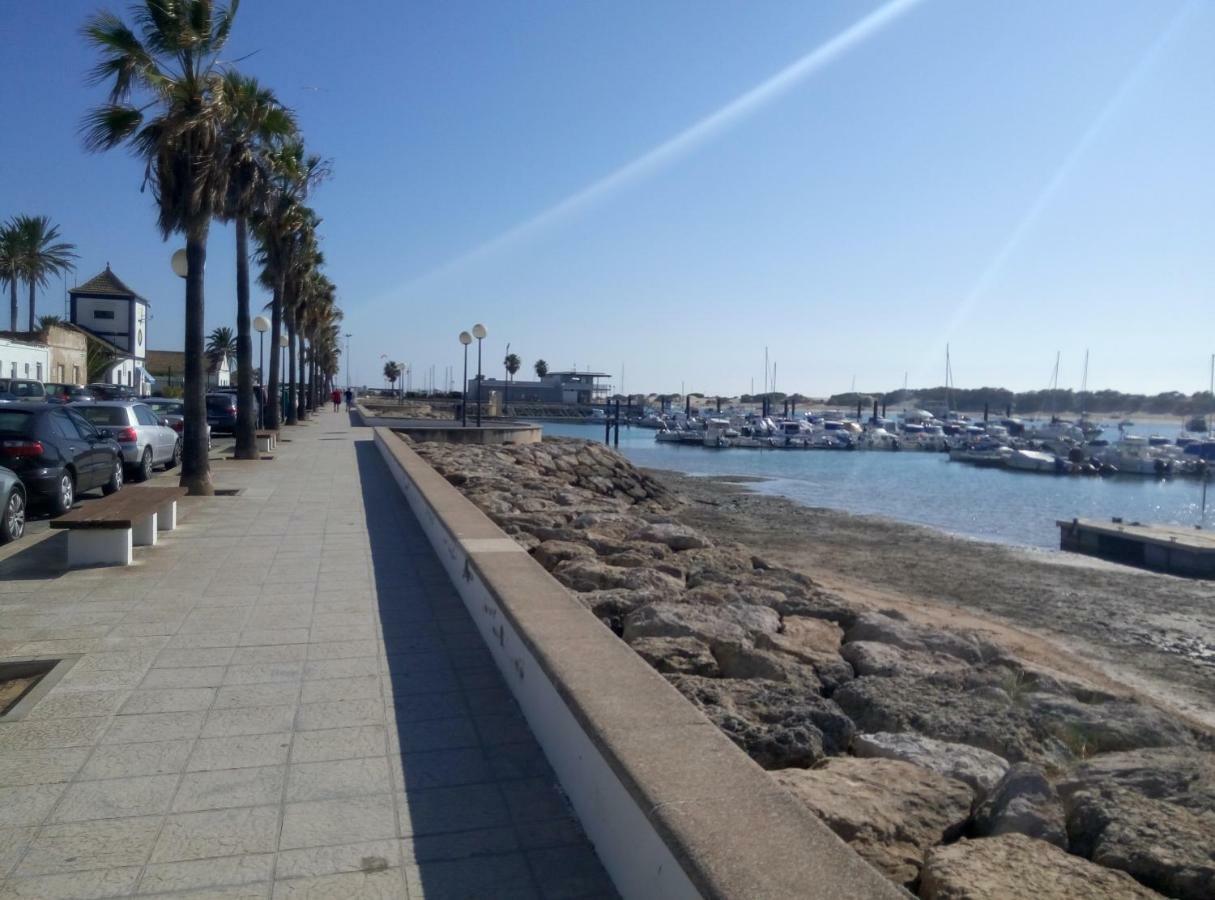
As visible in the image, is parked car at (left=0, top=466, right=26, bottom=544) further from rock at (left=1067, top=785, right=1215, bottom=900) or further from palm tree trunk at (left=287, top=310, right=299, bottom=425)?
palm tree trunk at (left=287, top=310, right=299, bottom=425)

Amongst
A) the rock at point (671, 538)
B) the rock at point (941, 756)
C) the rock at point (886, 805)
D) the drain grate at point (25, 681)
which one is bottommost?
the rock at point (671, 538)

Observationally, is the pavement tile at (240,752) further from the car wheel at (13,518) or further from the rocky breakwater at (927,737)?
the car wheel at (13,518)

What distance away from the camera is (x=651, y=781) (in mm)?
3533

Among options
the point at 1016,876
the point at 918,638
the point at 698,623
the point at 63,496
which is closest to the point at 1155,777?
the point at 1016,876

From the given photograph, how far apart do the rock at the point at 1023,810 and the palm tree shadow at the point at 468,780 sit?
1.77 metres

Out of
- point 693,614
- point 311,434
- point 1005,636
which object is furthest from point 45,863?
point 311,434

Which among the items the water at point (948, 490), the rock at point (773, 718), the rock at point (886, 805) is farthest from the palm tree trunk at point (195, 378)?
the water at point (948, 490)

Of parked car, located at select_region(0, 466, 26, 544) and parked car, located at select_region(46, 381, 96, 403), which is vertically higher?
parked car, located at select_region(46, 381, 96, 403)

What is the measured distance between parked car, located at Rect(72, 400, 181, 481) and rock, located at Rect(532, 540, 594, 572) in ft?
32.9

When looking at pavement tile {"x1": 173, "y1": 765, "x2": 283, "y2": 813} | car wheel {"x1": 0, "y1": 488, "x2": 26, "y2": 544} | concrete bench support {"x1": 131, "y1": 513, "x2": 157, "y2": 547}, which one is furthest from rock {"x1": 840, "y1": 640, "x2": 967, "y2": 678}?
car wheel {"x1": 0, "y1": 488, "x2": 26, "y2": 544}

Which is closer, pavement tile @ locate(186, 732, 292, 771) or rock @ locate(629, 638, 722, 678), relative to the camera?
pavement tile @ locate(186, 732, 292, 771)

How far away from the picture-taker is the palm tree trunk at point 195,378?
50.8 ft

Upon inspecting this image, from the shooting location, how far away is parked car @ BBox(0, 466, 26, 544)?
11031 mm

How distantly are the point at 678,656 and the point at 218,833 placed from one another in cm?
329
